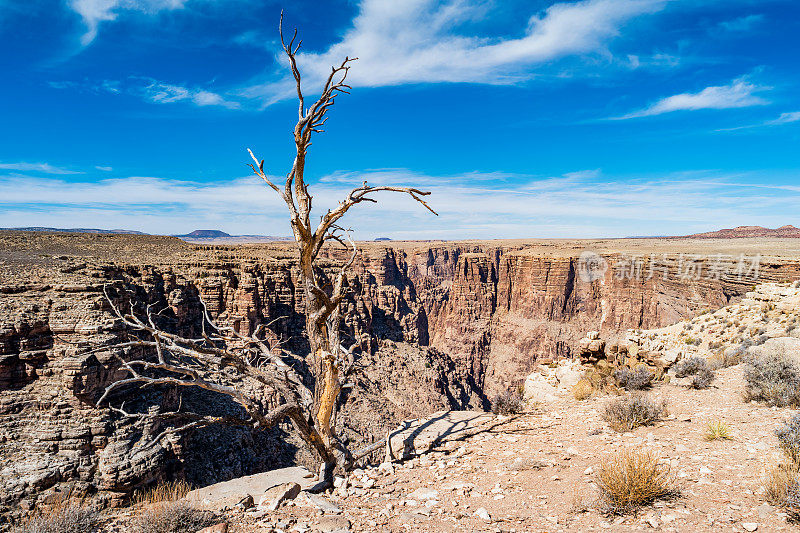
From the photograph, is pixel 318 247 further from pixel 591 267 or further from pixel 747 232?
pixel 747 232

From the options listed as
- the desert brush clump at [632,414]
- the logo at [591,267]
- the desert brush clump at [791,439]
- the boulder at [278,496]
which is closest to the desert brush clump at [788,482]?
the desert brush clump at [791,439]

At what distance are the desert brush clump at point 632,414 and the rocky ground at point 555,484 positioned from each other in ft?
0.63

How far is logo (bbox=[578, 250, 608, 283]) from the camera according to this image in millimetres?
67169

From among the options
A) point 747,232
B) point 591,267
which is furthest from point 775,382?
point 747,232

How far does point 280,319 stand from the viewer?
19.2 m

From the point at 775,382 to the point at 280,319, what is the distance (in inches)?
705

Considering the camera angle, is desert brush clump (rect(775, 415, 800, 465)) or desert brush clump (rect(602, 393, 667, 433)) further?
desert brush clump (rect(602, 393, 667, 433))

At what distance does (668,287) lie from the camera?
5241 cm

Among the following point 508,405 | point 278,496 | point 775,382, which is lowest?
point 508,405

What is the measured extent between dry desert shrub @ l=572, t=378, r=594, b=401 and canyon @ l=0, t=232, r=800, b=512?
6.17 metres

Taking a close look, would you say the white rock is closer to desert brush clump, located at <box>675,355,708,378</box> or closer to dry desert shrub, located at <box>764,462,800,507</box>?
dry desert shrub, located at <box>764,462,800,507</box>

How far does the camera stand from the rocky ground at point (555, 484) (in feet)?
14.3

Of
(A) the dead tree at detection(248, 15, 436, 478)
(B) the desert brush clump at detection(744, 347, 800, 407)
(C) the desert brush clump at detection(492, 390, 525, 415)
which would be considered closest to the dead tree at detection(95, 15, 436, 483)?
(A) the dead tree at detection(248, 15, 436, 478)

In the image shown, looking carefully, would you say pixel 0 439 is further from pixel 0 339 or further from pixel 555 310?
pixel 555 310
